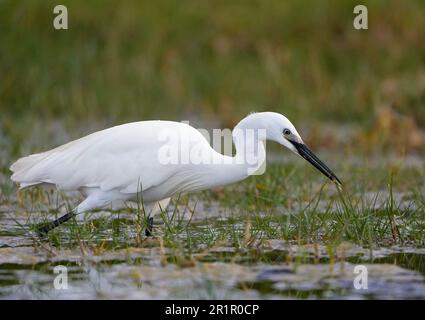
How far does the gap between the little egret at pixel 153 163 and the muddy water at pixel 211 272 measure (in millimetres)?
473

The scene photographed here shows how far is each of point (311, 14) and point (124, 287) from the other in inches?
343

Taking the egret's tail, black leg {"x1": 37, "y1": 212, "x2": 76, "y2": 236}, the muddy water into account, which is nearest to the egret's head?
the muddy water

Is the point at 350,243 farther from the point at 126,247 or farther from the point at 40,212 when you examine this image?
the point at 40,212

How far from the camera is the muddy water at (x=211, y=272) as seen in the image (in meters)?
5.36

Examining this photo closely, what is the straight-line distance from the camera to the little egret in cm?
661

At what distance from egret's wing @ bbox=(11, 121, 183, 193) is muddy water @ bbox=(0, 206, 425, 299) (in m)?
0.48

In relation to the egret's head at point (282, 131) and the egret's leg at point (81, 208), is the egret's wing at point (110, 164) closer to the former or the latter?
the egret's leg at point (81, 208)

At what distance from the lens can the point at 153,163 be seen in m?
6.65

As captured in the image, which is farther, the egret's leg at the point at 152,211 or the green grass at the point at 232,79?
the green grass at the point at 232,79

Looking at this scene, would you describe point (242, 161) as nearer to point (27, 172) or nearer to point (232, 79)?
point (27, 172)

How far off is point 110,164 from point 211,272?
1.42 m

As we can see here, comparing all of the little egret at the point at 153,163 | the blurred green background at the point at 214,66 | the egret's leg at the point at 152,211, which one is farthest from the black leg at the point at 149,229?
the blurred green background at the point at 214,66

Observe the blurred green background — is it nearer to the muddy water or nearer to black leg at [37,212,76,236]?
black leg at [37,212,76,236]

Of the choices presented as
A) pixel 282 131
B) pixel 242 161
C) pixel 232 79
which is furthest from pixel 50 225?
pixel 232 79
